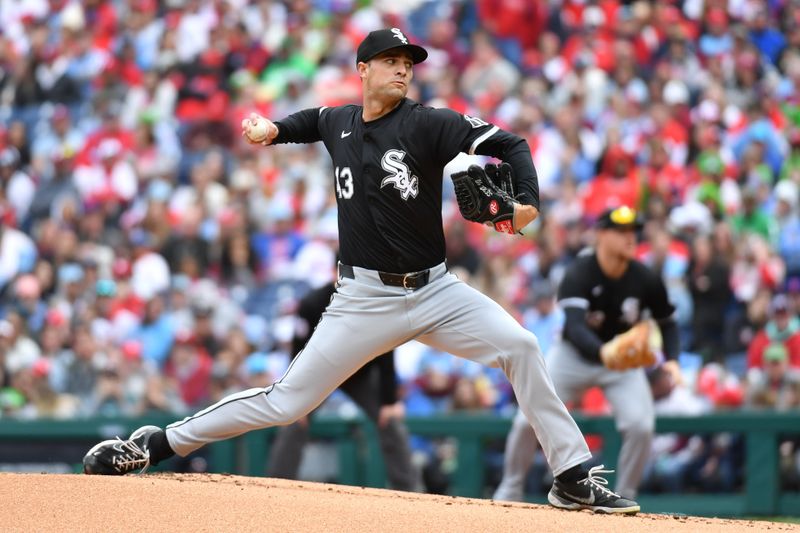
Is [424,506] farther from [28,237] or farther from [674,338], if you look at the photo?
[28,237]

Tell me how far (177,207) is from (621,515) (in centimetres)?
864

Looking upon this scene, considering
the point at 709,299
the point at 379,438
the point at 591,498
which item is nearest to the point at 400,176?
the point at 591,498

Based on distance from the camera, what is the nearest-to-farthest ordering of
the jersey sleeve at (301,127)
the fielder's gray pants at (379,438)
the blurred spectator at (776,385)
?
the jersey sleeve at (301,127) < the fielder's gray pants at (379,438) < the blurred spectator at (776,385)

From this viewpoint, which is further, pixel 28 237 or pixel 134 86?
pixel 134 86

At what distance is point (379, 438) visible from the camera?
353 inches

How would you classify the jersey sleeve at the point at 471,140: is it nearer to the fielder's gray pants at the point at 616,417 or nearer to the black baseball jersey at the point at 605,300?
the black baseball jersey at the point at 605,300

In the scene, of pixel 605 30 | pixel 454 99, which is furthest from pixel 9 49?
pixel 605 30

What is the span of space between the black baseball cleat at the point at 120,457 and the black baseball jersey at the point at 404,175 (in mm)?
1290

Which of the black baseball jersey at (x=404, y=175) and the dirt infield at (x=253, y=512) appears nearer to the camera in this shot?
the dirt infield at (x=253, y=512)

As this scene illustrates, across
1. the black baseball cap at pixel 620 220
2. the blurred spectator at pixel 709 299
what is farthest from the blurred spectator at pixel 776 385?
the black baseball cap at pixel 620 220

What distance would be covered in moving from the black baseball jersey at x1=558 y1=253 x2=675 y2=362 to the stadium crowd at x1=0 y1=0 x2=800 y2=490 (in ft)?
3.39

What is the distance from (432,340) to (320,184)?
25.0 feet

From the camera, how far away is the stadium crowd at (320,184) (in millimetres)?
10938

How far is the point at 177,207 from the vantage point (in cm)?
1372
